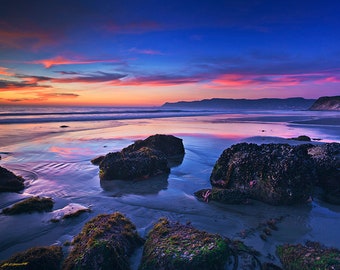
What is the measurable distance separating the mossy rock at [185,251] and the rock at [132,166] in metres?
3.64

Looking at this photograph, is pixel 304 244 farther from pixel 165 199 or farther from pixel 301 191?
pixel 165 199

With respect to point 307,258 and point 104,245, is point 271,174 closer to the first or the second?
point 307,258

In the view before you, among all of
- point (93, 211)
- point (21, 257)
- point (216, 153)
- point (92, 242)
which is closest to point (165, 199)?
point (93, 211)

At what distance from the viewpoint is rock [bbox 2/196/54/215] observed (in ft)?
16.4

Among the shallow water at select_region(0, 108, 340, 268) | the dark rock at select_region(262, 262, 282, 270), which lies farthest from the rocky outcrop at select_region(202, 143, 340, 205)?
the dark rock at select_region(262, 262, 282, 270)

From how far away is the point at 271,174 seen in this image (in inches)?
224

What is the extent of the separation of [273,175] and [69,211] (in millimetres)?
4347

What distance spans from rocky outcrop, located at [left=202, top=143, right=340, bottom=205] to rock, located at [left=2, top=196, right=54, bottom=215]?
329 centimetres

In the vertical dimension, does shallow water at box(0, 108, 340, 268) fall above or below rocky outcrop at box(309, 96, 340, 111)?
below

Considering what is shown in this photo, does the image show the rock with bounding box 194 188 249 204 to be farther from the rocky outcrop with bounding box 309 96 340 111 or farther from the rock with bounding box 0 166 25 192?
the rocky outcrop with bounding box 309 96 340 111

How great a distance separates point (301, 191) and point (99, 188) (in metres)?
4.74

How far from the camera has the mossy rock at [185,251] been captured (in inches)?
123

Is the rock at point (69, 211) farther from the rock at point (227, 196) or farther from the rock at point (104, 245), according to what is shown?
the rock at point (227, 196)

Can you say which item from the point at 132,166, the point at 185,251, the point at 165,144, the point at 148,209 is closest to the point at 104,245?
the point at 185,251
